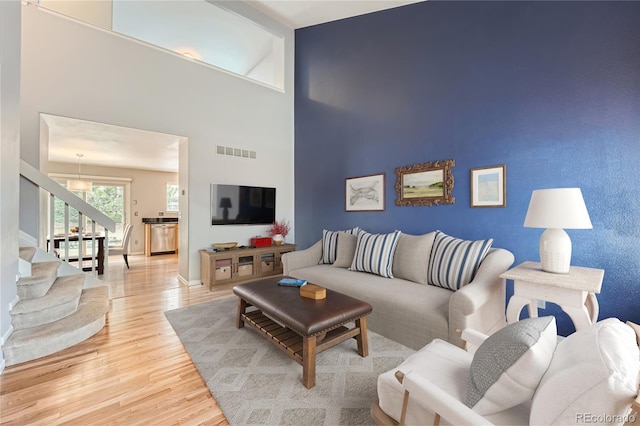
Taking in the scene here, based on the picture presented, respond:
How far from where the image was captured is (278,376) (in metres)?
1.81

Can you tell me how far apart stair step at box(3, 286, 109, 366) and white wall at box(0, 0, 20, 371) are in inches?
2.7

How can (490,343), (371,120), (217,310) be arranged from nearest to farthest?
1. (490,343)
2. (217,310)
3. (371,120)

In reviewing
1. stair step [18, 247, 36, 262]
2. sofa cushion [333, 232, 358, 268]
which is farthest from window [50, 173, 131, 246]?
sofa cushion [333, 232, 358, 268]

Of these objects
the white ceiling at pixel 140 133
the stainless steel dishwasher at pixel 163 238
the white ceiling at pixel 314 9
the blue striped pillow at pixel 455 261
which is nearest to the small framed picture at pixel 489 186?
the blue striped pillow at pixel 455 261

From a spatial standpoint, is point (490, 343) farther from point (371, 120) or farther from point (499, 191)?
point (371, 120)

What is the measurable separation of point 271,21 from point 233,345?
17.5 feet

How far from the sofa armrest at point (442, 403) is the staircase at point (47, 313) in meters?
2.74

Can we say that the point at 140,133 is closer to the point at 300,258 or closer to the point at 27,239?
the point at 27,239

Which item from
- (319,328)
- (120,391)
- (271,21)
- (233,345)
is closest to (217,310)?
(233,345)

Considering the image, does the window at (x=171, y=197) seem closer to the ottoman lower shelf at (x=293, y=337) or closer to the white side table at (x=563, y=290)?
the ottoman lower shelf at (x=293, y=337)

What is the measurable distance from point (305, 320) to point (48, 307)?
2.38 metres

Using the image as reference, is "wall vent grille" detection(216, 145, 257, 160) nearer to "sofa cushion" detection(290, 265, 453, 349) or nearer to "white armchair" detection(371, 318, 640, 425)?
"sofa cushion" detection(290, 265, 453, 349)

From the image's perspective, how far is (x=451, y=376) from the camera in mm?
1177

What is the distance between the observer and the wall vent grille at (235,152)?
4336 mm
